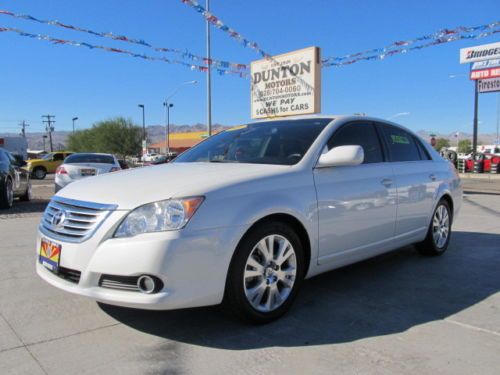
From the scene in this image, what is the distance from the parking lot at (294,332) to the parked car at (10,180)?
236 inches

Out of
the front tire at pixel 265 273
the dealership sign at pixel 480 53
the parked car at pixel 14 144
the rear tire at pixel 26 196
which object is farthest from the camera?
the dealership sign at pixel 480 53

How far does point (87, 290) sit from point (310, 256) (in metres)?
1.66

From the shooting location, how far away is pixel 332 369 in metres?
2.67

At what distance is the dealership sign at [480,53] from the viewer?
127ft

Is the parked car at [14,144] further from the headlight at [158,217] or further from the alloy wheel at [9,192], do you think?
the headlight at [158,217]

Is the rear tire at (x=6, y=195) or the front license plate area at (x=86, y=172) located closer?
the rear tire at (x=6, y=195)

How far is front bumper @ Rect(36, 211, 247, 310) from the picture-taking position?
9.20 ft

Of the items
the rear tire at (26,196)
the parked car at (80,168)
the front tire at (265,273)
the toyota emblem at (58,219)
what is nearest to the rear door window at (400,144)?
the front tire at (265,273)

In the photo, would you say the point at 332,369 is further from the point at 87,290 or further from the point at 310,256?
the point at 87,290

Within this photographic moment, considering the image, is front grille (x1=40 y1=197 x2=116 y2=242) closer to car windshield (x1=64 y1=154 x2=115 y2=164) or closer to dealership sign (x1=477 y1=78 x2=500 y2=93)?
car windshield (x1=64 y1=154 x2=115 y2=164)

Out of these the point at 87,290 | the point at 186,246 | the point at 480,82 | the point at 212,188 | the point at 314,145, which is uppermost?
the point at 480,82

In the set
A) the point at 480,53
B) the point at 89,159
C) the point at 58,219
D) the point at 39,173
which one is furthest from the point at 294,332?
the point at 480,53

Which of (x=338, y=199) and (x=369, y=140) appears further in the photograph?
(x=369, y=140)

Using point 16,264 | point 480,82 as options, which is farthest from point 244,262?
point 480,82
